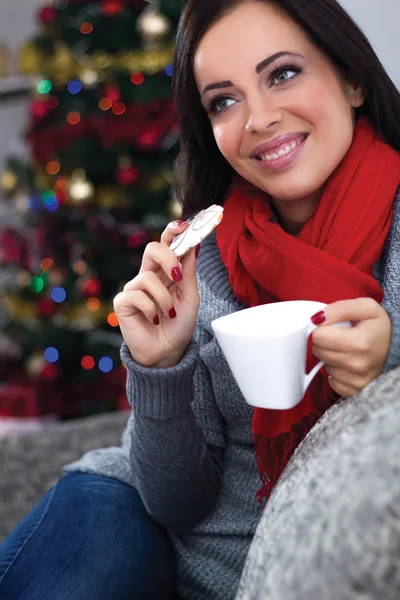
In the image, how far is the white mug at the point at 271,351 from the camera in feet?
1.99

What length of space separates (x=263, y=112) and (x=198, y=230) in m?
0.26

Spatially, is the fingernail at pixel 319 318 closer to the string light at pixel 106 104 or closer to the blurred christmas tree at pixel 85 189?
the blurred christmas tree at pixel 85 189

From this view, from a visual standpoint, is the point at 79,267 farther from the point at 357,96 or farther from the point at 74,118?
the point at 357,96

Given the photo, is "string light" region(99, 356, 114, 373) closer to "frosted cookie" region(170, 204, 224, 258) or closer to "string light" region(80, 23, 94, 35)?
"string light" region(80, 23, 94, 35)

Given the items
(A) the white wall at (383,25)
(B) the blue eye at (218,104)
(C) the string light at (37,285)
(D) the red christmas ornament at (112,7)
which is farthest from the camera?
(C) the string light at (37,285)

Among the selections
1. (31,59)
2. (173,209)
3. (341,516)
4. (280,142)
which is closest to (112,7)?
(31,59)

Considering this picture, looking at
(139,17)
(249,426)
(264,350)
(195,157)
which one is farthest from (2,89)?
(264,350)

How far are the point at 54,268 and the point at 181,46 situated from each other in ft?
6.06

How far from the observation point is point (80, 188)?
2656 mm

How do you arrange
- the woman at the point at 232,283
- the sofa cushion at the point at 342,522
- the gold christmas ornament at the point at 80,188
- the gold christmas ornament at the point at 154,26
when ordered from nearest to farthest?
1. the sofa cushion at the point at 342,522
2. the woman at the point at 232,283
3. the gold christmas ornament at the point at 154,26
4. the gold christmas ornament at the point at 80,188

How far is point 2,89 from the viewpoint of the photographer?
3.67 m

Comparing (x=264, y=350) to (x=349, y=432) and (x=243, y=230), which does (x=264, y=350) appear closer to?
(x=349, y=432)

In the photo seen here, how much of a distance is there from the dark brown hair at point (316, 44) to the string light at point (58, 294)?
5.43ft

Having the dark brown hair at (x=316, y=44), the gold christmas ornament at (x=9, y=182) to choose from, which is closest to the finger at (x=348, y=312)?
the dark brown hair at (x=316, y=44)
